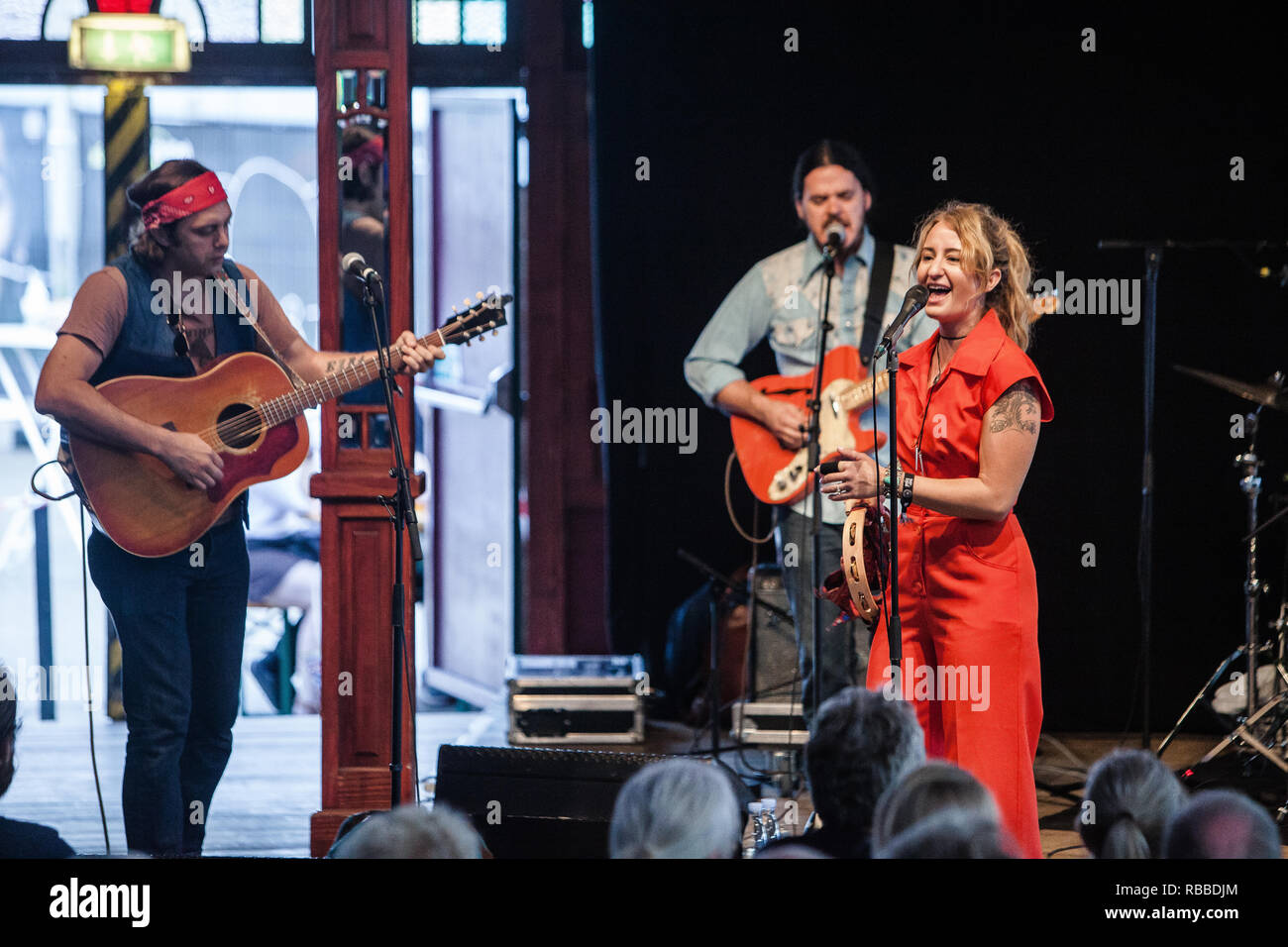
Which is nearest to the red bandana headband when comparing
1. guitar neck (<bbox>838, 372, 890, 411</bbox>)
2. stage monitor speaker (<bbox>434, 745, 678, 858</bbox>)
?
stage monitor speaker (<bbox>434, 745, 678, 858</bbox>)

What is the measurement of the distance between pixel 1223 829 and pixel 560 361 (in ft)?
16.2

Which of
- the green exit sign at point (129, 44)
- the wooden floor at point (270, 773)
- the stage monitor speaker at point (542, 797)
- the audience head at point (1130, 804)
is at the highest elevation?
the green exit sign at point (129, 44)

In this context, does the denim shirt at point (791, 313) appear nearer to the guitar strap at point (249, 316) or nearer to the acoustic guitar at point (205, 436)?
the acoustic guitar at point (205, 436)

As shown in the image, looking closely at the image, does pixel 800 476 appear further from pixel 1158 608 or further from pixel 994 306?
pixel 1158 608

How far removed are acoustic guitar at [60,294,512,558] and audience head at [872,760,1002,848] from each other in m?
2.11

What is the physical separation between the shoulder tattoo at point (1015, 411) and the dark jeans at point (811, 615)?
5.89 ft

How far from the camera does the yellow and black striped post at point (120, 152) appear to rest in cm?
657

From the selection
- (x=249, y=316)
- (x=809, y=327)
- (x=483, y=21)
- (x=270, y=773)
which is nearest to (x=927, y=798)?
(x=249, y=316)

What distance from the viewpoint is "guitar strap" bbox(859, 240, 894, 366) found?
5.20 m

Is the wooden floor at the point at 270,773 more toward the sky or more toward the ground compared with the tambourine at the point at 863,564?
more toward the ground
